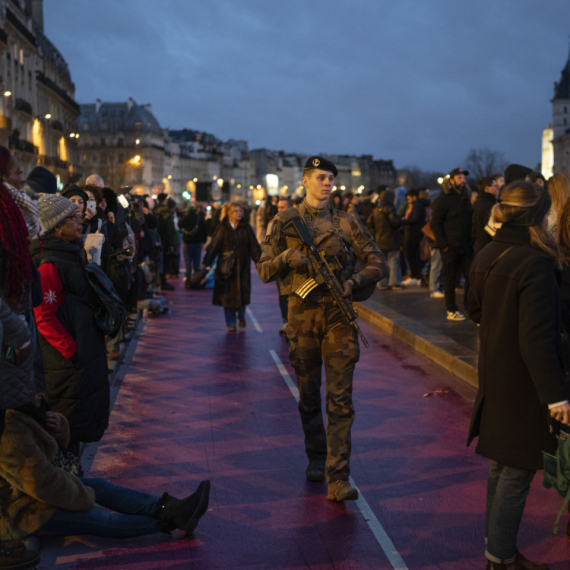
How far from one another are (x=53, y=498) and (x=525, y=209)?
105 inches

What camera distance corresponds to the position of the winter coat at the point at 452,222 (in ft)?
45.5

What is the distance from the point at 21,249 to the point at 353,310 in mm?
2441

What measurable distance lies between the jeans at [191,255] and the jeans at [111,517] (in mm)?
17369

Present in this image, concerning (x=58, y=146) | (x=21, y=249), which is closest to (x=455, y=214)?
(x=21, y=249)

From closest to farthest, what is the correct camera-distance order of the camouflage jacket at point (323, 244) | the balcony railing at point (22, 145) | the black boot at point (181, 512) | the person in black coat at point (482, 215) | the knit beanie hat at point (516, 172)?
the black boot at point (181, 512), the camouflage jacket at point (323, 244), the knit beanie hat at point (516, 172), the person in black coat at point (482, 215), the balcony railing at point (22, 145)

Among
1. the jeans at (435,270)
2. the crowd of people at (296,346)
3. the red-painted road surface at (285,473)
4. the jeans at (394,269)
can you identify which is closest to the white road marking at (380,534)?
the red-painted road surface at (285,473)

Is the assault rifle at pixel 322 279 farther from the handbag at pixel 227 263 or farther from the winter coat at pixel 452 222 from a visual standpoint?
the winter coat at pixel 452 222

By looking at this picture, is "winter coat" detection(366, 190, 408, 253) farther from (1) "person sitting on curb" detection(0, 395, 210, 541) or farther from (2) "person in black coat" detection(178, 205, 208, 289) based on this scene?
(1) "person sitting on curb" detection(0, 395, 210, 541)

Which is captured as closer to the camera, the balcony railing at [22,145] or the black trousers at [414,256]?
the black trousers at [414,256]

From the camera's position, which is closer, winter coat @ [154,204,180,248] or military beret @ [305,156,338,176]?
military beret @ [305,156,338,176]

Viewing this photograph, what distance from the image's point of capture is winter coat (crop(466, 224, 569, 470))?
4324mm

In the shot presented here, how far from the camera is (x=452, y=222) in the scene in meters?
13.9

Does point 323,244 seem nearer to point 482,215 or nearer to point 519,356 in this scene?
point 519,356

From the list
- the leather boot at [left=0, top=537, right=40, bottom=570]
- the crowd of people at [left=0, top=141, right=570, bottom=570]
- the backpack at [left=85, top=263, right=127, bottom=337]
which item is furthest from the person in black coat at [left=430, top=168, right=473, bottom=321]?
the leather boot at [left=0, top=537, right=40, bottom=570]
